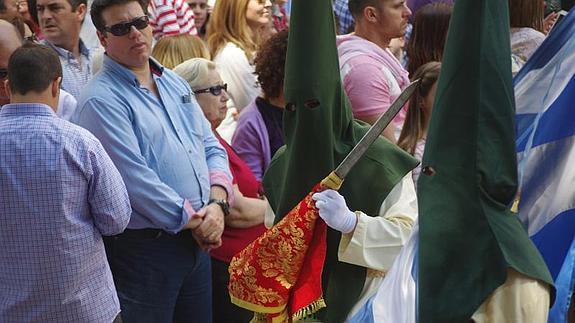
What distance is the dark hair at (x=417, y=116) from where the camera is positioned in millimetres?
4723

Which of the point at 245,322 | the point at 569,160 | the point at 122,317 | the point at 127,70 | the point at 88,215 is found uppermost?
the point at 569,160

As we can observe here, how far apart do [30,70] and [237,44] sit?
8.40 feet

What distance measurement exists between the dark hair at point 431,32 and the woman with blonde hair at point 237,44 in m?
1.10

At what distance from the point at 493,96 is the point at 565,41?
2.08 feet

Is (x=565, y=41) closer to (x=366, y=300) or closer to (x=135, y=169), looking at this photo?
(x=366, y=300)

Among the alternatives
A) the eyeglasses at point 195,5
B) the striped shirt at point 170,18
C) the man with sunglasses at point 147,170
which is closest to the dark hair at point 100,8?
the man with sunglasses at point 147,170

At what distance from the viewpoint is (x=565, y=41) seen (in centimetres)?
329

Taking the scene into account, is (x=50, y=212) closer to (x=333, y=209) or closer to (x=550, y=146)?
(x=333, y=209)

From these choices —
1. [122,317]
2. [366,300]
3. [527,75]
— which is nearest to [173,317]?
[122,317]

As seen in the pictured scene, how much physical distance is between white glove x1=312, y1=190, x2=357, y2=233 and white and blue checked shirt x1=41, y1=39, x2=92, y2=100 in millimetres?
2427

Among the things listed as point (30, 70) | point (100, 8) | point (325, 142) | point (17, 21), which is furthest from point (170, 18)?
point (325, 142)

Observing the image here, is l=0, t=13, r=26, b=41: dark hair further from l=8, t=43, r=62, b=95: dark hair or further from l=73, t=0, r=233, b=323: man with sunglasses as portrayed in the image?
l=8, t=43, r=62, b=95: dark hair

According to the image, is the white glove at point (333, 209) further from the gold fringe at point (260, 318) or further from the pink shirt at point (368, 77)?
the pink shirt at point (368, 77)

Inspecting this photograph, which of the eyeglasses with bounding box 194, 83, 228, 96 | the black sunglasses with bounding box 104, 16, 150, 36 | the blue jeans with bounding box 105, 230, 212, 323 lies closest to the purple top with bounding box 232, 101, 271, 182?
the eyeglasses with bounding box 194, 83, 228, 96
